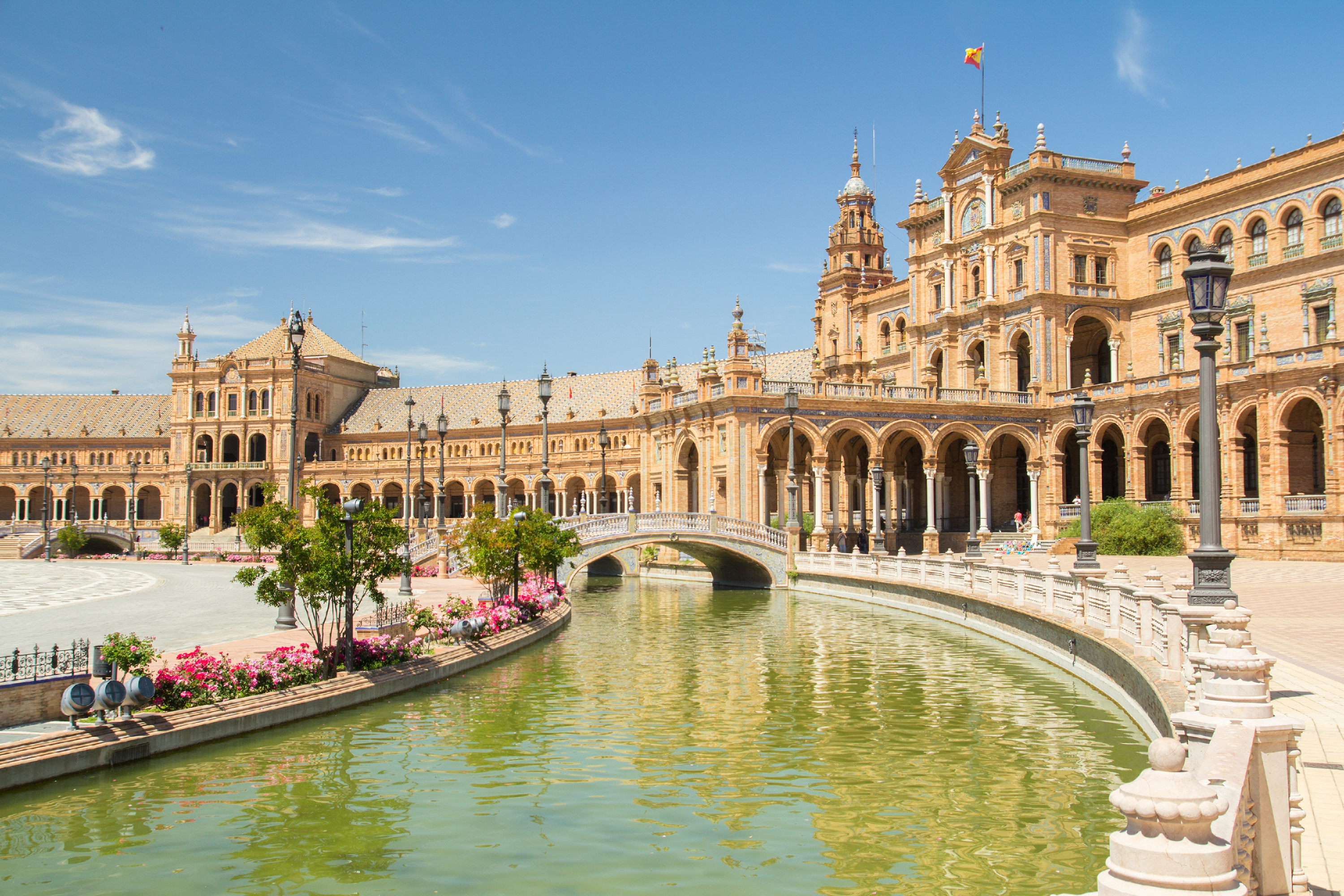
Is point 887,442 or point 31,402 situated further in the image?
point 31,402

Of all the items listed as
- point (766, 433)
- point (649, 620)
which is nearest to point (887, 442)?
point (766, 433)

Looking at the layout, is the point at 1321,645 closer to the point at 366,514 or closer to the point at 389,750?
the point at 389,750

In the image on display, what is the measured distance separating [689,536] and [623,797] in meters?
28.8

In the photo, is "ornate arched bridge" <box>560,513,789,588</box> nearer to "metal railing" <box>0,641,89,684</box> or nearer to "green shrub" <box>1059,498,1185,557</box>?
"green shrub" <box>1059,498,1185,557</box>

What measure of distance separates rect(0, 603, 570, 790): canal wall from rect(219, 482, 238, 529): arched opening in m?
82.8

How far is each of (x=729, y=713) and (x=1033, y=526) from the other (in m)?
36.1

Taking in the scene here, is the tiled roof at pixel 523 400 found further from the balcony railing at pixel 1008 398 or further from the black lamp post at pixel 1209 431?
the black lamp post at pixel 1209 431

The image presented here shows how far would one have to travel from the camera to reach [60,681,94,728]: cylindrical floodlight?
38.8ft

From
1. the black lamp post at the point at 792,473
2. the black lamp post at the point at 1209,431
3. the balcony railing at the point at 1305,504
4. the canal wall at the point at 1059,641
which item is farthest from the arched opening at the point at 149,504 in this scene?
the black lamp post at the point at 1209,431

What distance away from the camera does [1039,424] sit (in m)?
50.5

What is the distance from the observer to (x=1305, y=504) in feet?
123

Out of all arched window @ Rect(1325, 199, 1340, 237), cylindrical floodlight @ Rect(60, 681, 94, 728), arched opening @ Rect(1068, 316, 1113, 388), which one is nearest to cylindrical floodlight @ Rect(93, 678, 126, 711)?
cylindrical floodlight @ Rect(60, 681, 94, 728)

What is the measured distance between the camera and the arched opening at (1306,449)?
4025 cm

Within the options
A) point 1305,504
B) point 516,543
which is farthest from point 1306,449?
point 516,543
